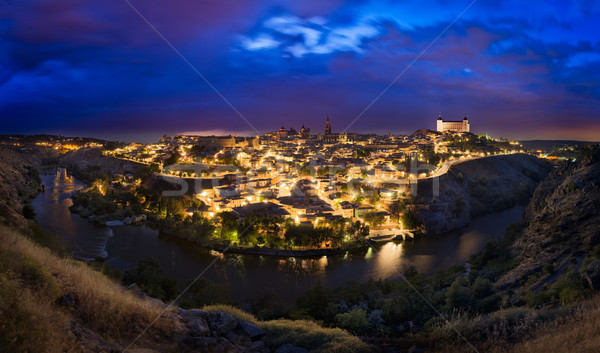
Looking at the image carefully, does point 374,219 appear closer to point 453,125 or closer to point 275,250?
point 275,250

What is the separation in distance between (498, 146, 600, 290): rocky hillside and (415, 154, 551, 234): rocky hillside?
254 inches

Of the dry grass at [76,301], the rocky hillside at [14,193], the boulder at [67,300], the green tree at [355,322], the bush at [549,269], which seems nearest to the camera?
the dry grass at [76,301]

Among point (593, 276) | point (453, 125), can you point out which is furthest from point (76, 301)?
point (453, 125)

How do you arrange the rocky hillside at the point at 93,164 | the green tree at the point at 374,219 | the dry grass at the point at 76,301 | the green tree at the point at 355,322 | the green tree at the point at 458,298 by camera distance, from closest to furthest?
the dry grass at the point at 76,301
the green tree at the point at 355,322
the green tree at the point at 458,298
the green tree at the point at 374,219
the rocky hillside at the point at 93,164

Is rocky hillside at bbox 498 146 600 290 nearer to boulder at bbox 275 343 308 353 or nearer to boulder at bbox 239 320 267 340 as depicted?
boulder at bbox 275 343 308 353

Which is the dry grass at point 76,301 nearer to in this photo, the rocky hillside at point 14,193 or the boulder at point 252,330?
the boulder at point 252,330

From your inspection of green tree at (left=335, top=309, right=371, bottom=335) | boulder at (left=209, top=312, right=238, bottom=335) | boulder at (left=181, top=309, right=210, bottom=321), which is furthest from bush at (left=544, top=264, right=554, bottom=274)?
boulder at (left=181, top=309, right=210, bottom=321)

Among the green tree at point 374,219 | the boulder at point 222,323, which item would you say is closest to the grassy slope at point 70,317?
the boulder at point 222,323

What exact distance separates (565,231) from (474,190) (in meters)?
15.3

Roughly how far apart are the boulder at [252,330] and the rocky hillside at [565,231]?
500cm

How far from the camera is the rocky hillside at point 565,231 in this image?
6418mm

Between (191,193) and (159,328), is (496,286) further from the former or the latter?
(191,193)

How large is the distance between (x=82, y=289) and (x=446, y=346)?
3.45 metres

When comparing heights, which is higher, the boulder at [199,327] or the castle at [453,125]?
the castle at [453,125]
